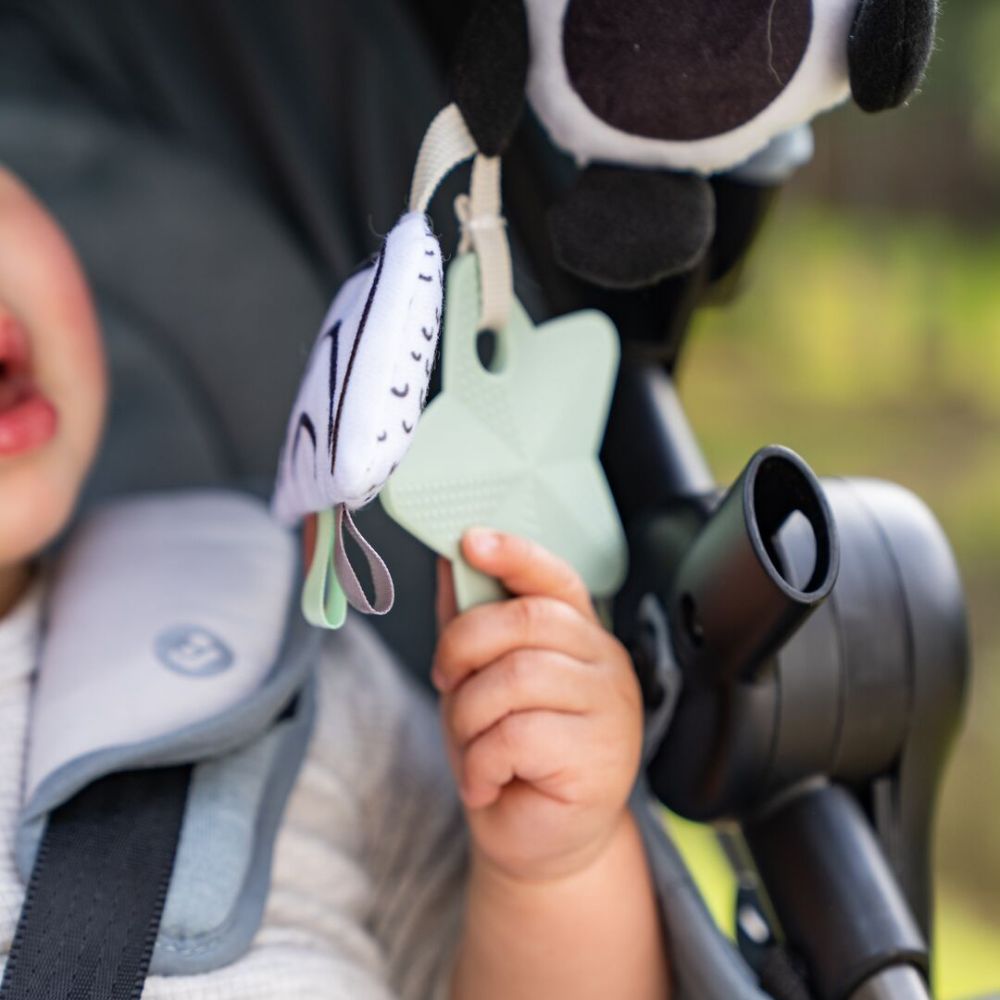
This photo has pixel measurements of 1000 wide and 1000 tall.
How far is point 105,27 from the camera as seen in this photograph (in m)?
0.79

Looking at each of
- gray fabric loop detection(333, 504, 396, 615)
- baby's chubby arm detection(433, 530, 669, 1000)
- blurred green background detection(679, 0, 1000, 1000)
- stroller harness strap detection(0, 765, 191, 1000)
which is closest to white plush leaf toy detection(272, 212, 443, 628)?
gray fabric loop detection(333, 504, 396, 615)

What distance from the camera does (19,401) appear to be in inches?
24.7

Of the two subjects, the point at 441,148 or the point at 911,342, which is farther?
the point at 911,342

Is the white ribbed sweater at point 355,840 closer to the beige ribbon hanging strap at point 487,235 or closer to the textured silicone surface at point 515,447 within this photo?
the textured silicone surface at point 515,447

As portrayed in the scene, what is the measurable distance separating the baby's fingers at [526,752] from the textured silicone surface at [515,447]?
0.18 feet

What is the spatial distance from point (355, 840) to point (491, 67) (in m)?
0.45

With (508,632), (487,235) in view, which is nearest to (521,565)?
(508,632)

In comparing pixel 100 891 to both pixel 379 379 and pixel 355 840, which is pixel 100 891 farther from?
pixel 379 379

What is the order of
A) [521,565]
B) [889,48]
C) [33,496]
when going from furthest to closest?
[33,496], [521,565], [889,48]

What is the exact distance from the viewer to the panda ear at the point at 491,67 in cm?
39

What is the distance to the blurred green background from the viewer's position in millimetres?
1353

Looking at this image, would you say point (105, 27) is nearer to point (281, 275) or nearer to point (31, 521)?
point (281, 275)

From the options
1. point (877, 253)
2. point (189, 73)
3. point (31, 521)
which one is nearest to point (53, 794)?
point (31, 521)

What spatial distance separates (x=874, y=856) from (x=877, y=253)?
1.43 metres
